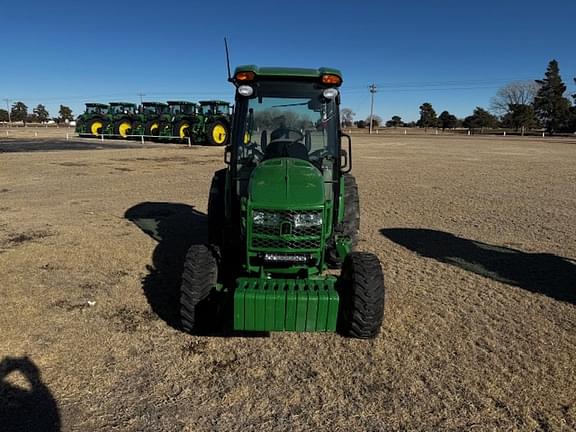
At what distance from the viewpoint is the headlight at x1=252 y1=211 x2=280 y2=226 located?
403 cm

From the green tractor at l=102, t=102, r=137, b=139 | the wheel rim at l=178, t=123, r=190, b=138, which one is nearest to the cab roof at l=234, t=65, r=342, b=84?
the wheel rim at l=178, t=123, r=190, b=138

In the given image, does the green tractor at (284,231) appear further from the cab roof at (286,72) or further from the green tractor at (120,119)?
the green tractor at (120,119)

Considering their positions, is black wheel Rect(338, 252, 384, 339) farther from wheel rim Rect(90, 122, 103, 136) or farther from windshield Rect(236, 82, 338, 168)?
wheel rim Rect(90, 122, 103, 136)

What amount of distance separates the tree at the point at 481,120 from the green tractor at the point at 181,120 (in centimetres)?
7184

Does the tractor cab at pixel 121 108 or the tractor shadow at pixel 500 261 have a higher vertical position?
the tractor cab at pixel 121 108

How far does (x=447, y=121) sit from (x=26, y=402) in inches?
3878

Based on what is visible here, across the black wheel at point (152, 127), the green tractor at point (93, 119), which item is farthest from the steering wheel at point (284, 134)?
the green tractor at point (93, 119)

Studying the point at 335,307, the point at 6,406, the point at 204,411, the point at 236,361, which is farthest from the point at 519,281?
the point at 6,406

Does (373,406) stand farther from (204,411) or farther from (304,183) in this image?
(304,183)

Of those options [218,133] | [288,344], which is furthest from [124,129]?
[288,344]

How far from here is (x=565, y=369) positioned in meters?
3.78

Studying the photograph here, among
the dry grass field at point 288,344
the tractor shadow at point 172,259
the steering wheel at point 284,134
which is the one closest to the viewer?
the dry grass field at point 288,344

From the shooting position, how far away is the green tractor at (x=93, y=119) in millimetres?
36125

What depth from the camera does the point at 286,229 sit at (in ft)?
13.2
